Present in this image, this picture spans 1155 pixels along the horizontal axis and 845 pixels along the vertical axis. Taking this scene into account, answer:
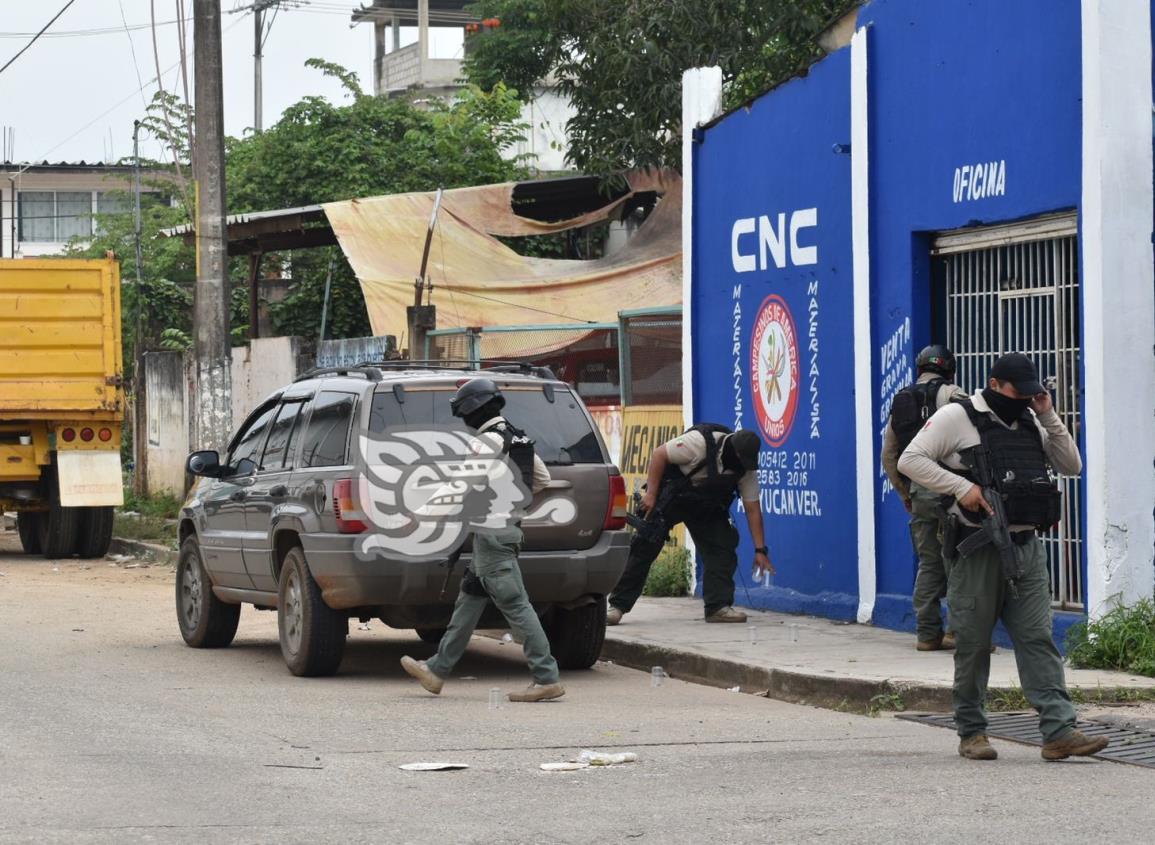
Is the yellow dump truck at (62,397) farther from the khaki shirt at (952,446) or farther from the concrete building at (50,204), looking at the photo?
the concrete building at (50,204)

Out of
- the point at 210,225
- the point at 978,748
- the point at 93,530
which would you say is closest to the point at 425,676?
the point at 978,748

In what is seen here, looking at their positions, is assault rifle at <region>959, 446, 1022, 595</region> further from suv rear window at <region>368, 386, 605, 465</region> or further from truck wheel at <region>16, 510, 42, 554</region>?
truck wheel at <region>16, 510, 42, 554</region>

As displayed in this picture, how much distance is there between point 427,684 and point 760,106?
250 inches

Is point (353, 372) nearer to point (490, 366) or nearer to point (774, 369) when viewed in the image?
point (490, 366)

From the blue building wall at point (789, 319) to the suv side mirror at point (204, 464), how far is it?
4.38m

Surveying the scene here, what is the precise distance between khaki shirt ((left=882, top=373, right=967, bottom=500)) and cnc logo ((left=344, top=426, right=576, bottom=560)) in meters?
2.25

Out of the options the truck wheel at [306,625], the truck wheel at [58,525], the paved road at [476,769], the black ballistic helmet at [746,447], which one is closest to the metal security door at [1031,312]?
the black ballistic helmet at [746,447]

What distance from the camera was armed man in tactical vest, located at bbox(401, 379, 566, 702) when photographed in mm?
9781

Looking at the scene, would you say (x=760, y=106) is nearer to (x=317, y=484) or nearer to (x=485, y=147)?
(x=317, y=484)

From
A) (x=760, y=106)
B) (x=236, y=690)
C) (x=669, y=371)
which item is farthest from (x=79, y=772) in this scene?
(x=669, y=371)

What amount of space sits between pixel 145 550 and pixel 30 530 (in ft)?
5.06

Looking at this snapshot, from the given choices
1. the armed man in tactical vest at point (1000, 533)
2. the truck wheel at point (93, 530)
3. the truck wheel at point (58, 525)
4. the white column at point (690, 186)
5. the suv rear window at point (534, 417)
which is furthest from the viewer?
the truck wheel at point (93, 530)

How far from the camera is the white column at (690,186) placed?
50.4 feet

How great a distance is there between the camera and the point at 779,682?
34.0 ft
